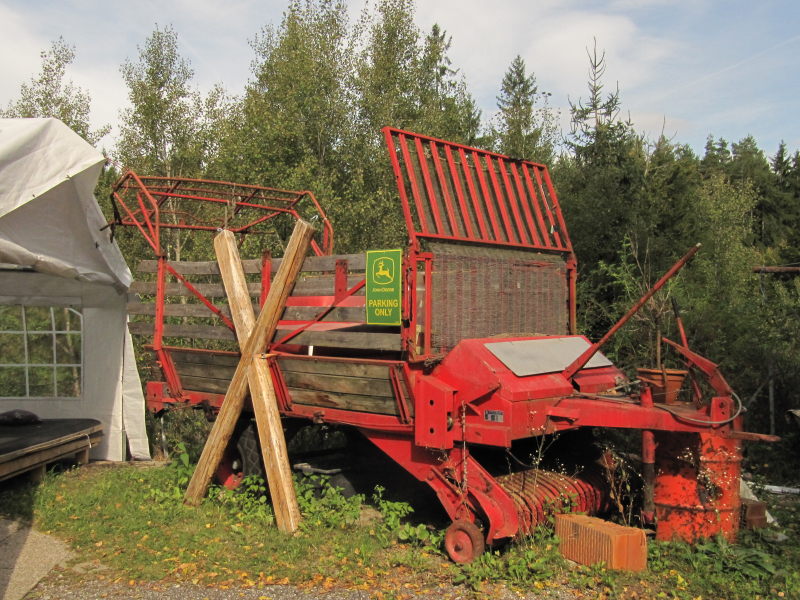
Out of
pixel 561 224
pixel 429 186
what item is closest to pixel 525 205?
pixel 561 224

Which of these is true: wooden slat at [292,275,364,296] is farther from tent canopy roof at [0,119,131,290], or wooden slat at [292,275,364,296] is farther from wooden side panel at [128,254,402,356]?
tent canopy roof at [0,119,131,290]

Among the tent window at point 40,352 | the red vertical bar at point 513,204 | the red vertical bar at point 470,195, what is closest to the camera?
the red vertical bar at point 470,195

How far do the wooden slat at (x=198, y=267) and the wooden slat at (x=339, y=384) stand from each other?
1.22m

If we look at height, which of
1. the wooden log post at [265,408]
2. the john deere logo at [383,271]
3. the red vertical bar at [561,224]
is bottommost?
the wooden log post at [265,408]

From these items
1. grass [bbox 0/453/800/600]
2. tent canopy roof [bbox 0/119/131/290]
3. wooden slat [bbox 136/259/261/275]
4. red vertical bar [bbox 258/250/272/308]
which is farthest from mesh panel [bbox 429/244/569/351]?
tent canopy roof [bbox 0/119/131/290]

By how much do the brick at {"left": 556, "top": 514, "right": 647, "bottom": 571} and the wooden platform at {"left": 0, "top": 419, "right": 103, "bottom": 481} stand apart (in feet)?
18.2

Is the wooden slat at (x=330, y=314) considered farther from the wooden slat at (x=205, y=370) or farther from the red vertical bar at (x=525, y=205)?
the red vertical bar at (x=525, y=205)

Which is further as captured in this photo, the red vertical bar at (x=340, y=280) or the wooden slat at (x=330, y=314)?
the red vertical bar at (x=340, y=280)

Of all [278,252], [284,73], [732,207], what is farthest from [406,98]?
[732,207]

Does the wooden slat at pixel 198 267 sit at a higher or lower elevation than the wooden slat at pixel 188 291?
higher

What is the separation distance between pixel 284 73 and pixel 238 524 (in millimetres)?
11728

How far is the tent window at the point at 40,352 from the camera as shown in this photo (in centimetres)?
951

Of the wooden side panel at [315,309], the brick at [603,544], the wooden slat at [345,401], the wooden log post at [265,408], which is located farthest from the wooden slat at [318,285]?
the brick at [603,544]

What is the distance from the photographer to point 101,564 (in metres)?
5.39
